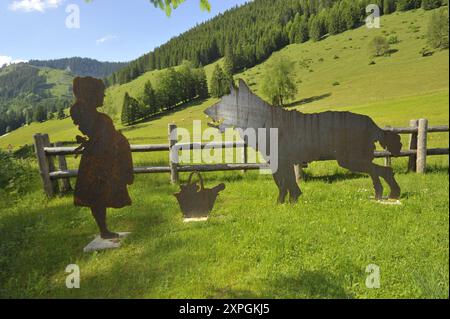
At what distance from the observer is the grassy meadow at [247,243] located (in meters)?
3.83

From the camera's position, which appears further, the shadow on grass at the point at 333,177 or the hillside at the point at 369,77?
the hillside at the point at 369,77

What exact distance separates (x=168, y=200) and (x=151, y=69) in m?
139

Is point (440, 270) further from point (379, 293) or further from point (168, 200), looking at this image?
point (168, 200)

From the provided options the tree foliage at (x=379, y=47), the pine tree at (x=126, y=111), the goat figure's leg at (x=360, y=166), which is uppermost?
the tree foliage at (x=379, y=47)

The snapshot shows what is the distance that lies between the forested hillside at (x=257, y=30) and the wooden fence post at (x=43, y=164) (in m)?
101

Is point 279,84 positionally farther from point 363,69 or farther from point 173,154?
point 173,154

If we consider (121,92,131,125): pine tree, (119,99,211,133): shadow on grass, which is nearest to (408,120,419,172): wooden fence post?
(119,99,211,133): shadow on grass

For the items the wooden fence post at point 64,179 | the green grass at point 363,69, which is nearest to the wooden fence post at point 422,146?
the wooden fence post at point 64,179

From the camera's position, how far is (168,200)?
24.2 ft

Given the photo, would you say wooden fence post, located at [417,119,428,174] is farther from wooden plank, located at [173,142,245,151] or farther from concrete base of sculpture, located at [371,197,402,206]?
wooden plank, located at [173,142,245,151]

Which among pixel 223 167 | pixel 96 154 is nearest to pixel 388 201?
pixel 223 167

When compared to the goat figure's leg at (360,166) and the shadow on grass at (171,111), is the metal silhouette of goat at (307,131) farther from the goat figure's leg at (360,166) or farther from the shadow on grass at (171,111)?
the shadow on grass at (171,111)

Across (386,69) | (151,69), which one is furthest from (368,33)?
(151,69)
